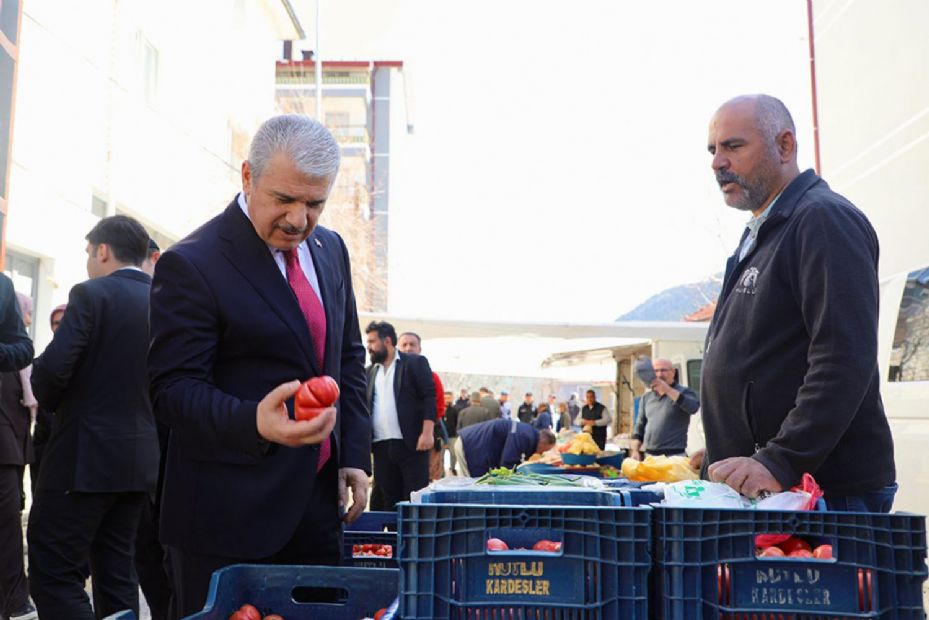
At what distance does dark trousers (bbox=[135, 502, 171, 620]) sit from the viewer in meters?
4.69

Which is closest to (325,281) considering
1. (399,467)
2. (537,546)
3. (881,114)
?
(537,546)

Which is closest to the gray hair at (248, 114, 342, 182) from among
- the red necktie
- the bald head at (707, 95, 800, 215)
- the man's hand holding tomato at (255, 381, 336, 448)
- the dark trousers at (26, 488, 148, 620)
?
the red necktie

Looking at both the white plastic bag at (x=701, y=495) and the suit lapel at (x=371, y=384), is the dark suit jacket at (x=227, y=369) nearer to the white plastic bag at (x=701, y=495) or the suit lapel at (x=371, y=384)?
the white plastic bag at (x=701, y=495)

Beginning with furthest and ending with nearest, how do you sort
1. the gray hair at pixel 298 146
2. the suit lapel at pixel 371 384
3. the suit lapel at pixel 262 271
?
the suit lapel at pixel 371 384 → the suit lapel at pixel 262 271 → the gray hair at pixel 298 146

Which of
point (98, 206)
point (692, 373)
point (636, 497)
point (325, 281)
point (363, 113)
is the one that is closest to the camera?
point (636, 497)

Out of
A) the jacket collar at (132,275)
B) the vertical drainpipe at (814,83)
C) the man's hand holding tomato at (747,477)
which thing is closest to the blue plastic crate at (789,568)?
the man's hand holding tomato at (747,477)

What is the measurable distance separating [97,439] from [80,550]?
1.57ft

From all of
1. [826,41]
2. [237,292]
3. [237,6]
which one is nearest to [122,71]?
[237,6]

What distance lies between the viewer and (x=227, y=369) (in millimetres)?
2541

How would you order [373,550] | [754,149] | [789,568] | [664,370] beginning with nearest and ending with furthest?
[789,568]
[754,149]
[373,550]
[664,370]

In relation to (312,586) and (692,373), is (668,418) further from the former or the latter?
(312,586)

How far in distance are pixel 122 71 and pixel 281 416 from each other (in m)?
12.2

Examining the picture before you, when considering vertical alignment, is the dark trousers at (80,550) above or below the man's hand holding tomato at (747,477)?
below

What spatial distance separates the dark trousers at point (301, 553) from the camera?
255 centimetres
